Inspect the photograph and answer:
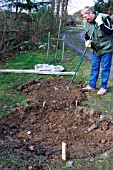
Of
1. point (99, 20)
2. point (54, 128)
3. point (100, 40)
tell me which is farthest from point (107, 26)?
point (54, 128)

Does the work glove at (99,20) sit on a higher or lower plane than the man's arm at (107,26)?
higher

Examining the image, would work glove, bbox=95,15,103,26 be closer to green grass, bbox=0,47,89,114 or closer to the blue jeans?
the blue jeans

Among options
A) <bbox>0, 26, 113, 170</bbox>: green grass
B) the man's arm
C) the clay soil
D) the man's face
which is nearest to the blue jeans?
<bbox>0, 26, 113, 170</bbox>: green grass

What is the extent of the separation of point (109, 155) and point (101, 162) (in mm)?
193

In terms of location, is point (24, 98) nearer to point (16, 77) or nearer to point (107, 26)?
point (16, 77)

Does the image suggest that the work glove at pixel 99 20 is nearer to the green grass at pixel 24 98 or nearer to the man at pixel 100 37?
the man at pixel 100 37

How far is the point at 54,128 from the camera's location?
13.1ft

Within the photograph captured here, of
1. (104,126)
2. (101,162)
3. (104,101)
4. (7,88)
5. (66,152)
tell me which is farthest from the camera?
(7,88)

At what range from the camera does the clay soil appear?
3271mm

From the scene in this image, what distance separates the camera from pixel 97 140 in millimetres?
3625

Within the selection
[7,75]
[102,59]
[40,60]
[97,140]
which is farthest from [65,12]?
[97,140]

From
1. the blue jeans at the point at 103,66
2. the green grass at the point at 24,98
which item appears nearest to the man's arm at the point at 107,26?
the blue jeans at the point at 103,66

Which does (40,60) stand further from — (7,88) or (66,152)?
(66,152)

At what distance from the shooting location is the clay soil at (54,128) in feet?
10.7
